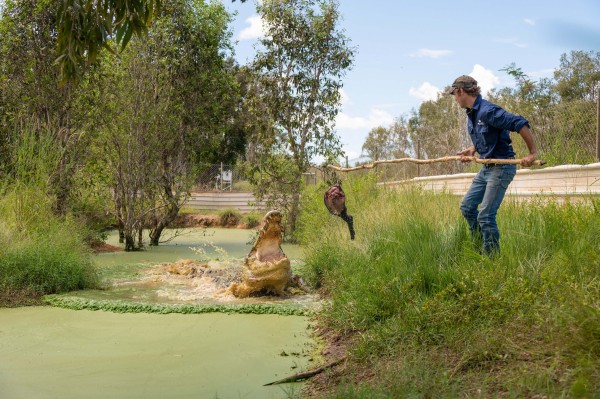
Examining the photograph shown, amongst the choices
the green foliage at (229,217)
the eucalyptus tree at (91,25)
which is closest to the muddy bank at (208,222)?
the green foliage at (229,217)

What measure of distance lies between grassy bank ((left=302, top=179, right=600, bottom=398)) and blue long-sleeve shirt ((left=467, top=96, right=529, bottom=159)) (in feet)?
2.40

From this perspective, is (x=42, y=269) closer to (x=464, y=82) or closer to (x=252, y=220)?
(x=464, y=82)

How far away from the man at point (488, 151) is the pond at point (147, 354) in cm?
183

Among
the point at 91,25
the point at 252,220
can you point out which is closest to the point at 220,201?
the point at 252,220

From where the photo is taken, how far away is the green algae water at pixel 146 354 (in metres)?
4.57

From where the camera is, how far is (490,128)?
590 centimetres

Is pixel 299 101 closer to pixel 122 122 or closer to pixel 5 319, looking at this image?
pixel 122 122

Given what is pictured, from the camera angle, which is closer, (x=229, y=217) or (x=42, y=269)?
(x=42, y=269)

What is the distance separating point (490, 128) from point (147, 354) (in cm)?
354

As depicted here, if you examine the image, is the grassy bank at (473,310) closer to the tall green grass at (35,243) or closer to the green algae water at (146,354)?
the green algae water at (146,354)

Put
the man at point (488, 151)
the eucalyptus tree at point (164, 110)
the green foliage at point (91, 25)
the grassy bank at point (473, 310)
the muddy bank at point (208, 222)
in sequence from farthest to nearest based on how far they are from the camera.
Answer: the muddy bank at point (208, 222), the eucalyptus tree at point (164, 110), the man at point (488, 151), the green foliage at point (91, 25), the grassy bank at point (473, 310)

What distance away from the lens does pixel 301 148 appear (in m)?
16.3

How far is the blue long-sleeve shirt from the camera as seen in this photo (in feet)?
18.8

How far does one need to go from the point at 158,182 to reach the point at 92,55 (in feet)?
35.4
